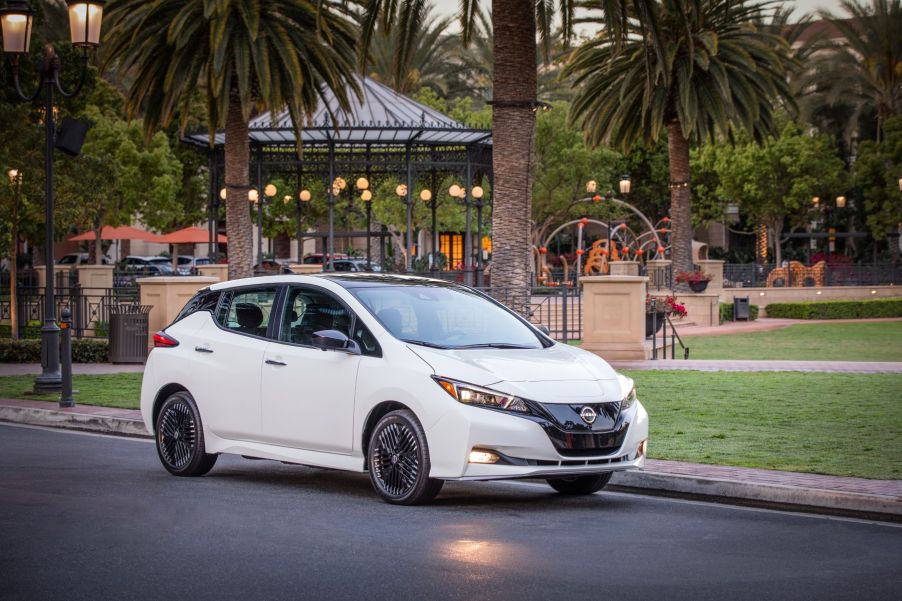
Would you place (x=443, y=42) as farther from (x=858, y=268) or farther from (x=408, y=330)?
(x=408, y=330)

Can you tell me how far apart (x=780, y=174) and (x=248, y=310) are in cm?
5683

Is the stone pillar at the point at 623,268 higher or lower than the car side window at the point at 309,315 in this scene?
higher

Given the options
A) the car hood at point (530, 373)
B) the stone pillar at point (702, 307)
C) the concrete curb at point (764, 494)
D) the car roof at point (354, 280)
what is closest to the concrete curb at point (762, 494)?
the concrete curb at point (764, 494)

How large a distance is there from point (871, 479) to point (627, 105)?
95.8 ft

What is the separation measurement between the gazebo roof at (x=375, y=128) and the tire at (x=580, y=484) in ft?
74.2

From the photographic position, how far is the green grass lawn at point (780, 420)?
443 inches

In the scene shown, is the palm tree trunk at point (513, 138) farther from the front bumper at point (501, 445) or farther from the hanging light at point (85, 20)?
the front bumper at point (501, 445)

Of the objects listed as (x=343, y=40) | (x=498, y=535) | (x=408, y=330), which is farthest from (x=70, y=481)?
(x=343, y=40)

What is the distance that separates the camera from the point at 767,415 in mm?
14539

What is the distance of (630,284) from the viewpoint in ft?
73.4

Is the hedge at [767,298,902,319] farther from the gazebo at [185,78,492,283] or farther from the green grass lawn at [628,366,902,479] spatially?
the green grass lawn at [628,366,902,479]

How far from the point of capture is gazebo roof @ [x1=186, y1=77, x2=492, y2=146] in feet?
108

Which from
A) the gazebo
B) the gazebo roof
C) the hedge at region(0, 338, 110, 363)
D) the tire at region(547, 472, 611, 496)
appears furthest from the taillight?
the gazebo

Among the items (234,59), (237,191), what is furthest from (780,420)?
(237,191)
